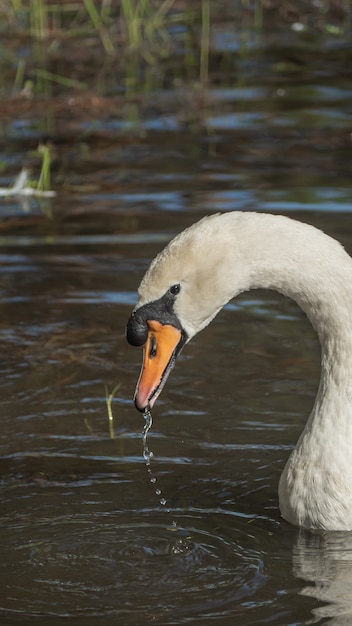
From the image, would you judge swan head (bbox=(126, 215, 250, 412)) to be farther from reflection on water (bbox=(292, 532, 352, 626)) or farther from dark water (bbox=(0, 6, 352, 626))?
reflection on water (bbox=(292, 532, 352, 626))

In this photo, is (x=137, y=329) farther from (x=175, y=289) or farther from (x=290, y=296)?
(x=290, y=296)

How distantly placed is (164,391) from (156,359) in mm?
1822

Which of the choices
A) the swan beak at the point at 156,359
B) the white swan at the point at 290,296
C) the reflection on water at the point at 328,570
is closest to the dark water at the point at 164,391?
the reflection on water at the point at 328,570

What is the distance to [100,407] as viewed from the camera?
7438mm

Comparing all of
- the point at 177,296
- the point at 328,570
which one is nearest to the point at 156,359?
the point at 177,296

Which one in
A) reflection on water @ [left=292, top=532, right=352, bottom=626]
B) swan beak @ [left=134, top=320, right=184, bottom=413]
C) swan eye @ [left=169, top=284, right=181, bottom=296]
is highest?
swan eye @ [left=169, top=284, right=181, bottom=296]

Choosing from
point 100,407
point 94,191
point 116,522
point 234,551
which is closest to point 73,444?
point 100,407

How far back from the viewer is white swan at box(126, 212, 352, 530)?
216 inches

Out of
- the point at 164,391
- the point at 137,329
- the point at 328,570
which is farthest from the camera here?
the point at 164,391

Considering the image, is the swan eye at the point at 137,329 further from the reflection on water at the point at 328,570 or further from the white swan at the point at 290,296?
the reflection on water at the point at 328,570

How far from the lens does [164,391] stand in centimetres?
763

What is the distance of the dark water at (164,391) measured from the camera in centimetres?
550

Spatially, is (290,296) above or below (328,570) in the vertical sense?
above

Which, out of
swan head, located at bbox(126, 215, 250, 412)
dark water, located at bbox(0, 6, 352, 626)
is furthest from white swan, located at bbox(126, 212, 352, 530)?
dark water, located at bbox(0, 6, 352, 626)
